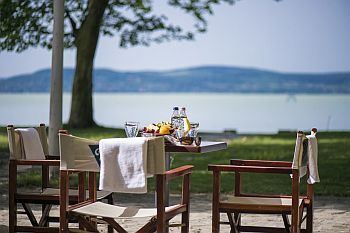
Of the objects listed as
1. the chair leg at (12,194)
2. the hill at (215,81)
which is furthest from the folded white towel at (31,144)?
the hill at (215,81)

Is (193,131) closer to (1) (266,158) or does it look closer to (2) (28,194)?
(2) (28,194)

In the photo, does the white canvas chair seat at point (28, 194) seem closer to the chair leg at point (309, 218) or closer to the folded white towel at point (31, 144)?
the folded white towel at point (31, 144)

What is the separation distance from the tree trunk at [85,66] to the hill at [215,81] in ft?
23.9

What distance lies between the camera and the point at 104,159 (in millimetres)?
4398

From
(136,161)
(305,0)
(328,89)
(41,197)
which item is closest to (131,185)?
→ (136,161)

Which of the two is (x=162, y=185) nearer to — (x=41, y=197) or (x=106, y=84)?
(x=41, y=197)

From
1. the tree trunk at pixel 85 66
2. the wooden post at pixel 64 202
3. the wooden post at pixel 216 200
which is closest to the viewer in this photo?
the wooden post at pixel 64 202

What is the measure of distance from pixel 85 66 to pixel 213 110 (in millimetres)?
6750

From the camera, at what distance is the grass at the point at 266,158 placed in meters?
8.59

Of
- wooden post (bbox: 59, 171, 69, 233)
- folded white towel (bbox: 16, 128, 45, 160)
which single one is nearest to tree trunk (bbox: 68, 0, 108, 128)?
folded white towel (bbox: 16, 128, 45, 160)

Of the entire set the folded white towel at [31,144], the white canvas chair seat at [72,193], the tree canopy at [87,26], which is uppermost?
the tree canopy at [87,26]

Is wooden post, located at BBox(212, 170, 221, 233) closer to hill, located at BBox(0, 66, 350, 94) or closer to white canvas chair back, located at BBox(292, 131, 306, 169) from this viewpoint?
white canvas chair back, located at BBox(292, 131, 306, 169)

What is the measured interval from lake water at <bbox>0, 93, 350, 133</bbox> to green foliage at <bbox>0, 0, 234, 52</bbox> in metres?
1.82

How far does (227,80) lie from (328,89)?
Result: 311 cm
